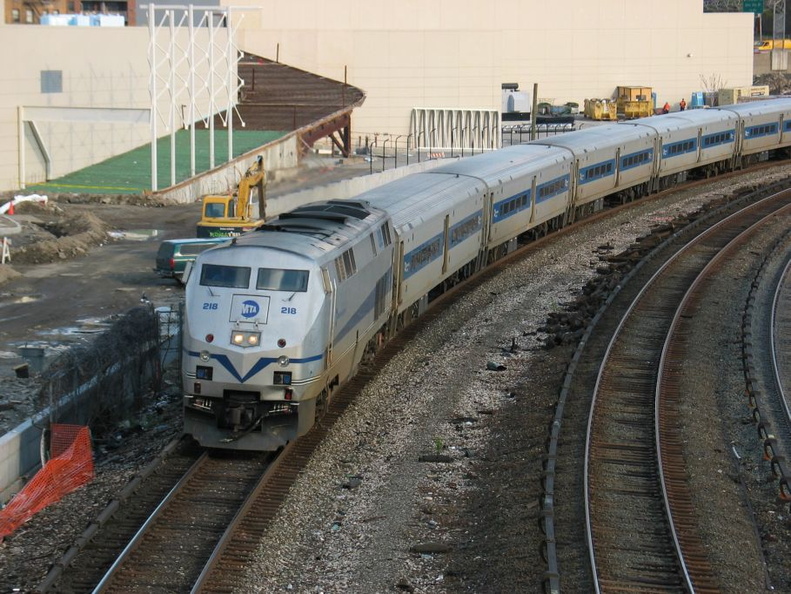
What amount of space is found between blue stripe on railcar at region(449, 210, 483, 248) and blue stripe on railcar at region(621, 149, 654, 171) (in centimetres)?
1375

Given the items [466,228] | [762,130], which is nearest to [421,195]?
[466,228]

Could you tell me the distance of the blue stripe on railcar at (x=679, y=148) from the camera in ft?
150

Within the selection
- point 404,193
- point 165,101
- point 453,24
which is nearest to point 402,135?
point 453,24

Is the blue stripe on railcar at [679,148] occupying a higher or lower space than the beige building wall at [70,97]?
lower

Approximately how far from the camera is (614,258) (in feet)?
111

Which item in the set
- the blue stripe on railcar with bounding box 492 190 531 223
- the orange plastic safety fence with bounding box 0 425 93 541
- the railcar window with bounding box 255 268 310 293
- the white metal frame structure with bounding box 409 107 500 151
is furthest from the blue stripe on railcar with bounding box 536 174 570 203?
the white metal frame structure with bounding box 409 107 500 151

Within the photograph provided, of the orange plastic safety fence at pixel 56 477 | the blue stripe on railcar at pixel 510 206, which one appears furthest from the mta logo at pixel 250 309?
the blue stripe on railcar at pixel 510 206

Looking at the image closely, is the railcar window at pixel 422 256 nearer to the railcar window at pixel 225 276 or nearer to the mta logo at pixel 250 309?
the railcar window at pixel 225 276

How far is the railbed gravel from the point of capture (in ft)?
45.2

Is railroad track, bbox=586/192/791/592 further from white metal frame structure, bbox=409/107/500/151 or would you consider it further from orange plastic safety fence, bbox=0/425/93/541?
white metal frame structure, bbox=409/107/500/151

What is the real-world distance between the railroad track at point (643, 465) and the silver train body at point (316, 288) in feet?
14.1

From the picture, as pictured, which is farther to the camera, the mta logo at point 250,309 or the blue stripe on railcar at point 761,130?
the blue stripe on railcar at point 761,130

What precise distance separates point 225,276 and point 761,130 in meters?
41.8

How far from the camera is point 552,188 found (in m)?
36.4
